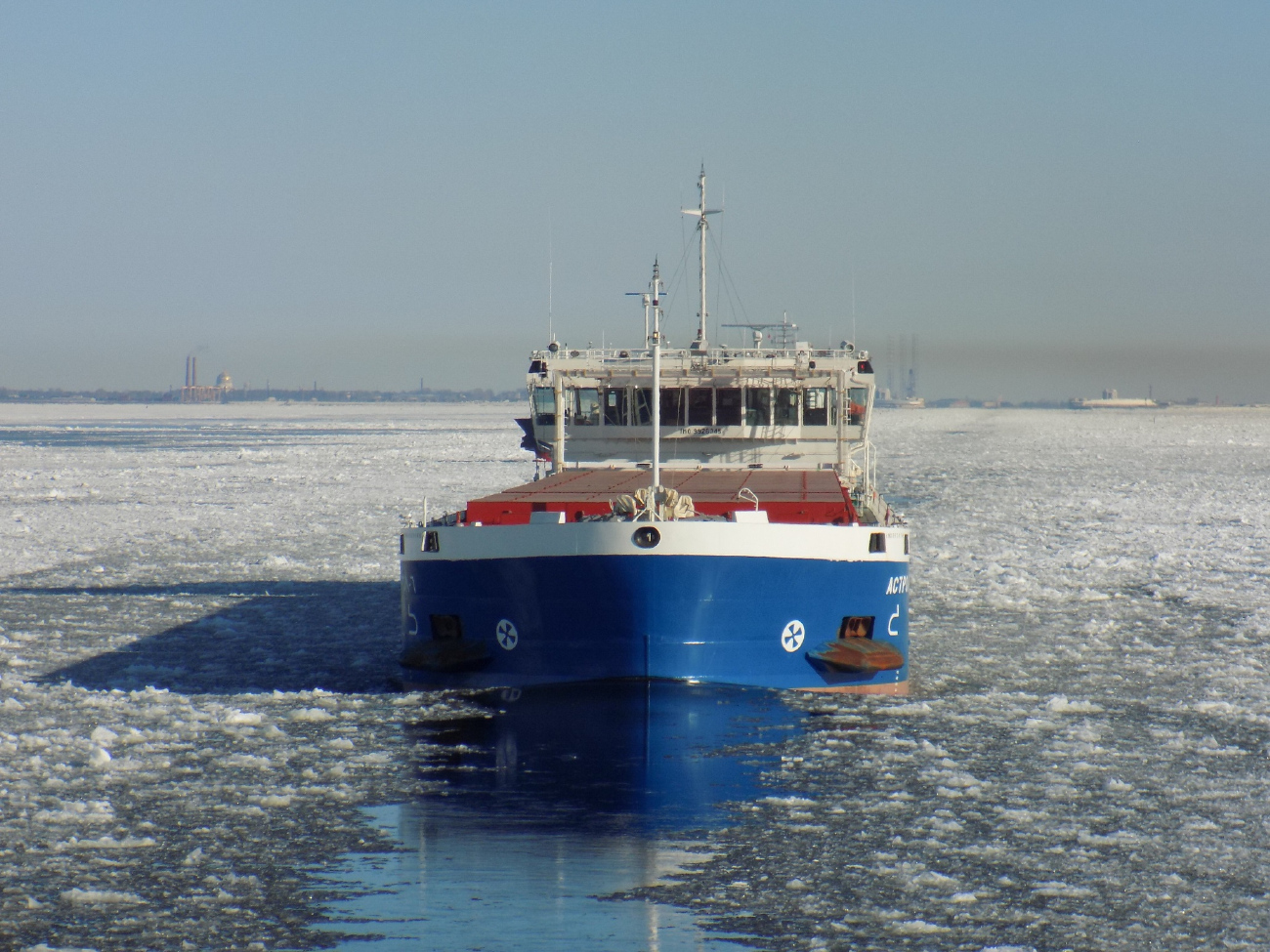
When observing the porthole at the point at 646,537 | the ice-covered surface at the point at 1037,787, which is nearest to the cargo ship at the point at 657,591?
the porthole at the point at 646,537

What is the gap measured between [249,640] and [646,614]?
6.74 metres

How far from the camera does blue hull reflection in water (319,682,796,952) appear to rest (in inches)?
288

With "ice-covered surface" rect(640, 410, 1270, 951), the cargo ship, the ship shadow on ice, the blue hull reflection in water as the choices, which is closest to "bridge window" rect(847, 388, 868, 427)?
"ice-covered surface" rect(640, 410, 1270, 951)

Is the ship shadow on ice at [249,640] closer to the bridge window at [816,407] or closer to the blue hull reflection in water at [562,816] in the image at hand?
the blue hull reflection in water at [562,816]

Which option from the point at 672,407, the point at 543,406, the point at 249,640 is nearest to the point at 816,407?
the point at 672,407

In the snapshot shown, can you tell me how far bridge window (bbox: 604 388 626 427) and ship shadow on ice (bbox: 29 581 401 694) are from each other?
4.26 meters

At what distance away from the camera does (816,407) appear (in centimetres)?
2042

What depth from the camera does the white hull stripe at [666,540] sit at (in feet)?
41.3

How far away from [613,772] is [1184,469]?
53.9 m

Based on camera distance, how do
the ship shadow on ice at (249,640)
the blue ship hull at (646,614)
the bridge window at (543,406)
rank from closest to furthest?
the blue ship hull at (646,614) → the ship shadow on ice at (249,640) → the bridge window at (543,406)

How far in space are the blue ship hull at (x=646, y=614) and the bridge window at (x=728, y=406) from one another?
6.58 meters

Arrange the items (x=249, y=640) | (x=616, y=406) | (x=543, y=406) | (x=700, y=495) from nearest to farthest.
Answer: (x=700, y=495) < (x=249, y=640) < (x=616, y=406) < (x=543, y=406)

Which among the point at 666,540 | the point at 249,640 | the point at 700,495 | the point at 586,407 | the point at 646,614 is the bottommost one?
the point at 249,640

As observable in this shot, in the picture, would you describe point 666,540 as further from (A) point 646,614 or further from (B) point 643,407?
(B) point 643,407
